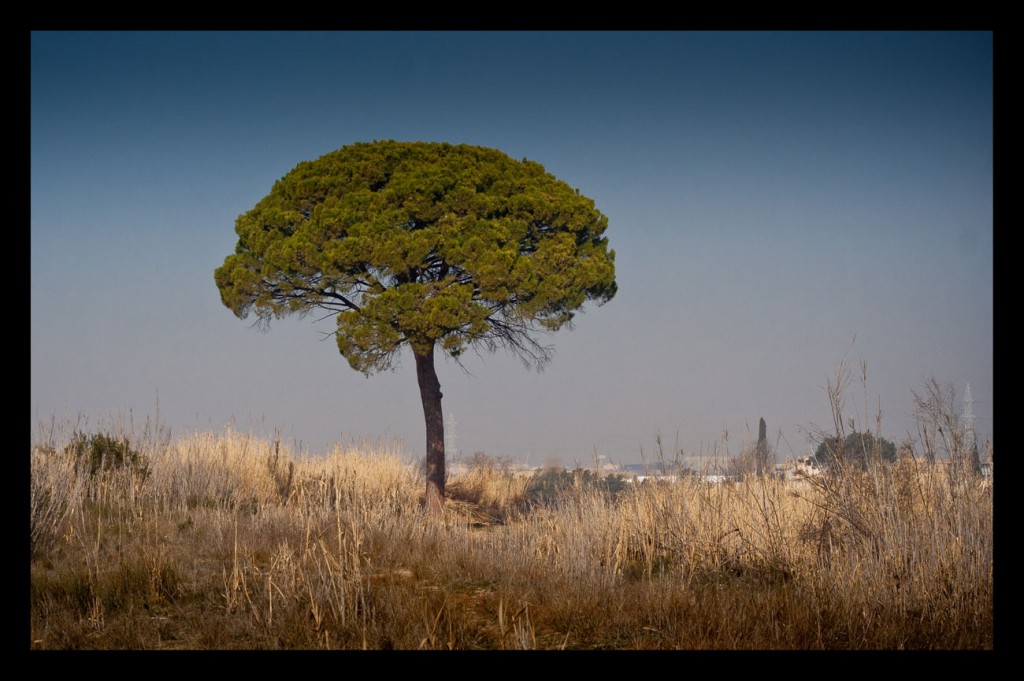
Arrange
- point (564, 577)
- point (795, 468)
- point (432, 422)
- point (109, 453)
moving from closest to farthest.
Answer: point (564, 577), point (795, 468), point (109, 453), point (432, 422)

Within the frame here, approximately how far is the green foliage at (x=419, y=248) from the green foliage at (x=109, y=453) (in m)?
3.21

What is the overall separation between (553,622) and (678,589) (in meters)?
0.93

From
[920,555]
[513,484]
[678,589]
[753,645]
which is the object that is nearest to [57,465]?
[678,589]

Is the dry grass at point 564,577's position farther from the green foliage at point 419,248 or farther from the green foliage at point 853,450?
the green foliage at point 419,248

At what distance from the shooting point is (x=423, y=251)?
40.2 ft

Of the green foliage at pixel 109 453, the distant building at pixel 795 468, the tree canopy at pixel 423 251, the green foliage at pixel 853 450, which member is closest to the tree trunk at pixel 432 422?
the tree canopy at pixel 423 251

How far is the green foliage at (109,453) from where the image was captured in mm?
10688

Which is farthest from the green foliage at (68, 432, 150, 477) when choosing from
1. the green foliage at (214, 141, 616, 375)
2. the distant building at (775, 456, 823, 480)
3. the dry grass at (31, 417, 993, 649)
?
the distant building at (775, 456, 823, 480)

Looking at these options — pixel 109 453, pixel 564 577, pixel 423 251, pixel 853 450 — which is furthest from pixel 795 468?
pixel 109 453

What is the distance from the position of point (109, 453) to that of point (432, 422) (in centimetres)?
478

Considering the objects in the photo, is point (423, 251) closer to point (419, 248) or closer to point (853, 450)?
point (419, 248)

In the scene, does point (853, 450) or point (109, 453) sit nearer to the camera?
point (853, 450)

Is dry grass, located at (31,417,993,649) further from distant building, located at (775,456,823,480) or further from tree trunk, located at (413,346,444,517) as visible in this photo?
tree trunk, located at (413,346,444,517)
